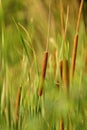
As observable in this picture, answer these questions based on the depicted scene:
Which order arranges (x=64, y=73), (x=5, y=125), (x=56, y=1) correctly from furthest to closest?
(x=56, y=1)
(x=5, y=125)
(x=64, y=73)

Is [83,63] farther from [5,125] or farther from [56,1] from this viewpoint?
[56,1]

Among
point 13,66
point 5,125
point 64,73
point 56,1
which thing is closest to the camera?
point 64,73

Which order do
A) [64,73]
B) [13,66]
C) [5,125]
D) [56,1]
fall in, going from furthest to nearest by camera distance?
[56,1], [13,66], [5,125], [64,73]

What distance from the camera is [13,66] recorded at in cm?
119

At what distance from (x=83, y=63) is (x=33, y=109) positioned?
0.15 meters

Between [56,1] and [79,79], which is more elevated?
[56,1]

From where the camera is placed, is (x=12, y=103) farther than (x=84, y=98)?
Yes

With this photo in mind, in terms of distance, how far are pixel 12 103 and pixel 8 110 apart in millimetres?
79

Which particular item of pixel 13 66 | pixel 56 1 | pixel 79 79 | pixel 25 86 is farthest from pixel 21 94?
pixel 56 1

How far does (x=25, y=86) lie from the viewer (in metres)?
0.97

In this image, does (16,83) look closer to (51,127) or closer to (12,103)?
(12,103)

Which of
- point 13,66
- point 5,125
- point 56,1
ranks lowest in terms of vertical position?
point 5,125

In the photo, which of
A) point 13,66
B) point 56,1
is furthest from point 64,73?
point 56,1

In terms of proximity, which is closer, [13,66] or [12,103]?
[12,103]
